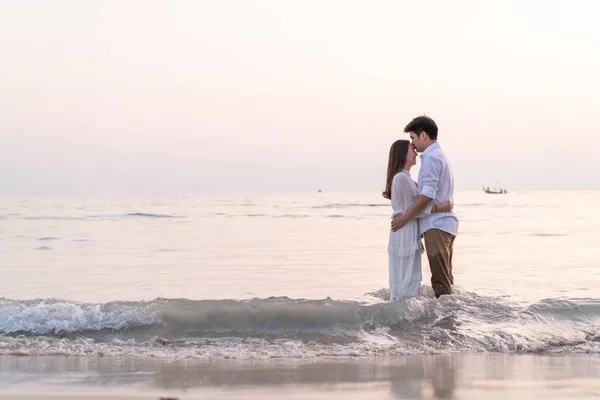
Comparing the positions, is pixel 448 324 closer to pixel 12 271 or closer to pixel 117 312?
pixel 117 312

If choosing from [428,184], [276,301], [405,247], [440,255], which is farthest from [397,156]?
[276,301]

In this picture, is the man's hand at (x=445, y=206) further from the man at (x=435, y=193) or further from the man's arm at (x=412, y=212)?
the man's arm at (x=412, y=212)

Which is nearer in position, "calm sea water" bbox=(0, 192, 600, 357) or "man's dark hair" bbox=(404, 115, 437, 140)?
"calm sea water" bbox=(0, 192, 600, 357)

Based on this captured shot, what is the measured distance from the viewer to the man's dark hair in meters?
7.52

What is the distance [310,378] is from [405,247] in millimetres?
2960

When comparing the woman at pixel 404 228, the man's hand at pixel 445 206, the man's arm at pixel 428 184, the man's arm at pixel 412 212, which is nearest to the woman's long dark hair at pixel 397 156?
the woman at pixel 404 228

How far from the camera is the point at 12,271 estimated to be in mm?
12031

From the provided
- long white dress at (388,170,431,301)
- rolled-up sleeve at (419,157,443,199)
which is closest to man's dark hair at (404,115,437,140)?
rolled-up sleeve at (419,157,443,199)

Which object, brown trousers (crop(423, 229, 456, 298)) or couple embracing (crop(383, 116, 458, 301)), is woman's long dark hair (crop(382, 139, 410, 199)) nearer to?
couple embracing (crop(383, 116, 458, 301))

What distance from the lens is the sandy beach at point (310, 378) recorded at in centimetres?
454

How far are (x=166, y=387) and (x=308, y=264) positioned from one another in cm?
882

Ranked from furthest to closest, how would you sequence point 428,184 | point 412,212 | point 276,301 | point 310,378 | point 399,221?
point 276,301, point 399,221, point 412,212, point 428,184, point 310,378

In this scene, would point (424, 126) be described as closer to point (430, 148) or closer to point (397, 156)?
point (430, 148)

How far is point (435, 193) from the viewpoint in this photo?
7.44 meters
